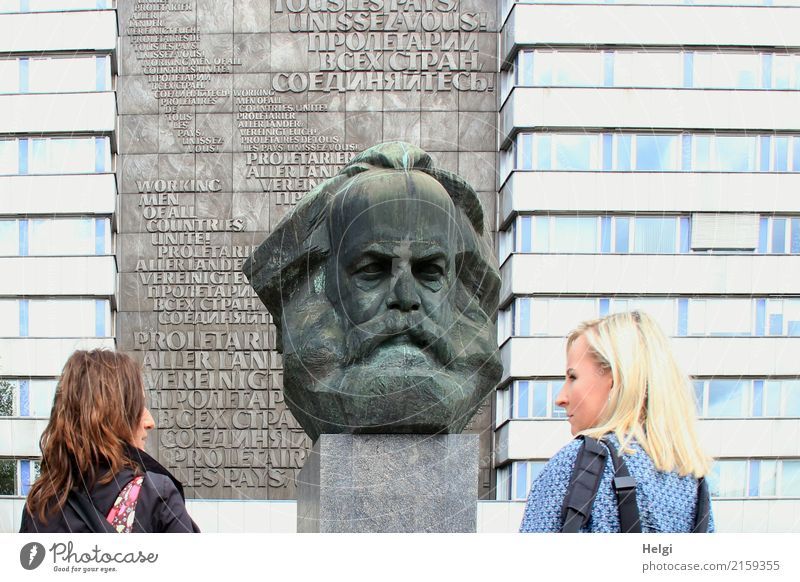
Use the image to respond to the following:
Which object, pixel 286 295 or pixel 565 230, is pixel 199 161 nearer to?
pixel 286 295

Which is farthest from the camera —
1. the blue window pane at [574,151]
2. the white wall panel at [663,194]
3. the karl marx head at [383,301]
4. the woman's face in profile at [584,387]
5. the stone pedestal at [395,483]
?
the blue window pane at [574,151]

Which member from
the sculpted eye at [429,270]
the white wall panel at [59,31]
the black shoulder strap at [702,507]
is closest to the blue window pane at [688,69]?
the sculpted eye at [429,270]

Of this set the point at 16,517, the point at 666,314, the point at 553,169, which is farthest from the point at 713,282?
the point at 16,517

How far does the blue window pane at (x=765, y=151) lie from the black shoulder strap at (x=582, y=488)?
466 centimetres

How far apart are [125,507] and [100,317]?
140 inches

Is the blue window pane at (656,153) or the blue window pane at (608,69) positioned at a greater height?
the blue window pane at (608,69)

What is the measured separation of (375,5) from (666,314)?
251 centimetres

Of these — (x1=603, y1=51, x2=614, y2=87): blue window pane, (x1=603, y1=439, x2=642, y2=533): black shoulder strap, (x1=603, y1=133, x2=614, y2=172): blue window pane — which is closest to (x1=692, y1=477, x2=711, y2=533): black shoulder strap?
(x1=603, y1=439, x2=642, y2=533): black shoulder strap

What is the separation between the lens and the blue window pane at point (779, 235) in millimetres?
7016

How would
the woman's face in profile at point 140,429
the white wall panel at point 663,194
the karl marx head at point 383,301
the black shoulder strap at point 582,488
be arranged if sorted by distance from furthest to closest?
the white wall panel at point 663,194
the karl marx head at point 383,301
the woman's face in profile at point 140,429
the black shoulder strap at point 582,488

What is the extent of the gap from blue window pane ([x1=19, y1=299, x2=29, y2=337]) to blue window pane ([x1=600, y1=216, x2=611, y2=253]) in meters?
3.24

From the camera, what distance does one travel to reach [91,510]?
10.4 feet

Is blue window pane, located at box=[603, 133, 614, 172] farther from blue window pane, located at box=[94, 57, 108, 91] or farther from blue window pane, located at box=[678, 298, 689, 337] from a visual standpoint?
blue window pane, located at box=[94, 57, 108, 91]

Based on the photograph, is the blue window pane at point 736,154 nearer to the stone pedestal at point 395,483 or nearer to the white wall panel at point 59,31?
the stone pedestal at point 395,483
